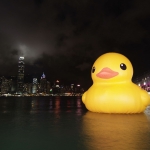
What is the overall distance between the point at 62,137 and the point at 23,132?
5.23 feet

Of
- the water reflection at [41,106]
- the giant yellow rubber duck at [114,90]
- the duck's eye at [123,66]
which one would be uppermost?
the duck's eye at [123,66]

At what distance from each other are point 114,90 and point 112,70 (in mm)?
1231

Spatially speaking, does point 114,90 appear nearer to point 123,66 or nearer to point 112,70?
point 112,70

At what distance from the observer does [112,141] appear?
6113 millimetres

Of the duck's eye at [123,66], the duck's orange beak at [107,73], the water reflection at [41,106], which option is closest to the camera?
the duck's orange beak at [107,73]

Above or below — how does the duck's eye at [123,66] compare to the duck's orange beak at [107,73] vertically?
above

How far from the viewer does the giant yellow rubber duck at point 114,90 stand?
1247 centimetres

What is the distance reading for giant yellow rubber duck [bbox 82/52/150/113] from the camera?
12.5 metres

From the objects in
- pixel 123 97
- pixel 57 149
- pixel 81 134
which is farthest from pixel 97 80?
pixel 57 149

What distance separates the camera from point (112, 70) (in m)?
13.1

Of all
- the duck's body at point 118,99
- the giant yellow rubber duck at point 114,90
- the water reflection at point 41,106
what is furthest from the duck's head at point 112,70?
the water reflection at point 41,106

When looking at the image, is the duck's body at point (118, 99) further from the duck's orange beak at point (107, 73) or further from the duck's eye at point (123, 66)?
the duck's eye at point (123, 66)

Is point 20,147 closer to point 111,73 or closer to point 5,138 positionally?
point 5,138

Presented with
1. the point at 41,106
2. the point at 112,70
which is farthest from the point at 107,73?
the point at 41,106
